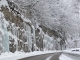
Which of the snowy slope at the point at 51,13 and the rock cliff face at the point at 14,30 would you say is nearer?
the rock cliff face at the point at 14,30

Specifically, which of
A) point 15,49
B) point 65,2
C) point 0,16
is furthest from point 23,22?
point 65,2

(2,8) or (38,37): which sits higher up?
(2,8)

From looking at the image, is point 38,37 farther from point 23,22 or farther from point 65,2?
point 65,2

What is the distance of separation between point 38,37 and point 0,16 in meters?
23.6

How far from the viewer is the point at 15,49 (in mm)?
32375

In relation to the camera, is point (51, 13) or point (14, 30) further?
point (51, 13)

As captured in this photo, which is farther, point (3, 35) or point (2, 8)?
point (2, 8)

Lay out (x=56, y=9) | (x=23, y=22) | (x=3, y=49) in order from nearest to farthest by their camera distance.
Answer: (x=3, y=49) < (x=23, y=22) < (x=56, y=9)

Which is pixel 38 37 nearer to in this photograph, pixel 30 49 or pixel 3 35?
pixel 30 49

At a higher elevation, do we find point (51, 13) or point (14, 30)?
point (51, 13)

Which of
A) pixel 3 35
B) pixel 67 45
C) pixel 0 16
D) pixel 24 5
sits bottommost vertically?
pixel 67 45

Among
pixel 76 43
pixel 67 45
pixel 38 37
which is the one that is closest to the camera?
pixel 38 37

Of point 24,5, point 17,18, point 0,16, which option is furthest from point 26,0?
point 0,16

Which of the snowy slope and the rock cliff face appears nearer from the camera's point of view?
the rock cliff face
